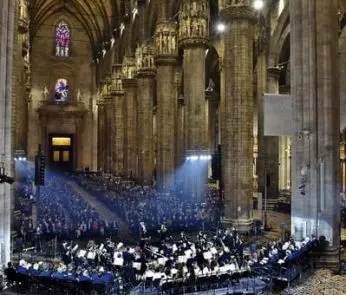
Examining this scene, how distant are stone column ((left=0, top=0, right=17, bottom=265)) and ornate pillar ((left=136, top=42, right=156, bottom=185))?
70.8 feet

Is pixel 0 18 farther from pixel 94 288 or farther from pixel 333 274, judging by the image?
pixel 333 274

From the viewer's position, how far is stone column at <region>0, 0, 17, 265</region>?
14047 millimetres

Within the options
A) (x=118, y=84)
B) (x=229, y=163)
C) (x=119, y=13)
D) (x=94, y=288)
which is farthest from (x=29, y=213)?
(x=119, y=13)

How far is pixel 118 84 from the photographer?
46.9 metres

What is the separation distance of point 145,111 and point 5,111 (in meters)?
22.4

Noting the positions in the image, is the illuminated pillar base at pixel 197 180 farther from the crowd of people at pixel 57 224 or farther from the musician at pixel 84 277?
the musician at pixel 84 277

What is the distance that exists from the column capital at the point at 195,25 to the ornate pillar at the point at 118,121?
21.0 meters

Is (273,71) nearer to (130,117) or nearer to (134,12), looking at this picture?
(134,12)

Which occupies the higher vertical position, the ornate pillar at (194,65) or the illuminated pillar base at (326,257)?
the ornate pillar at (194,65)

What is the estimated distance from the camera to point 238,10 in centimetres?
2006

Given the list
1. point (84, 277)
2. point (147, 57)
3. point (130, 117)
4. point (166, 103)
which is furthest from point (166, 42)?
point (84, 277)

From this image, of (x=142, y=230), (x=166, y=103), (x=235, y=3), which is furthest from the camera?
(x=166, y=103)

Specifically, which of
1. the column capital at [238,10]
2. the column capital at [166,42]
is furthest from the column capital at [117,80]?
the column capital at [238,10]

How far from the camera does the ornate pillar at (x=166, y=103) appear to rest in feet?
100.0
